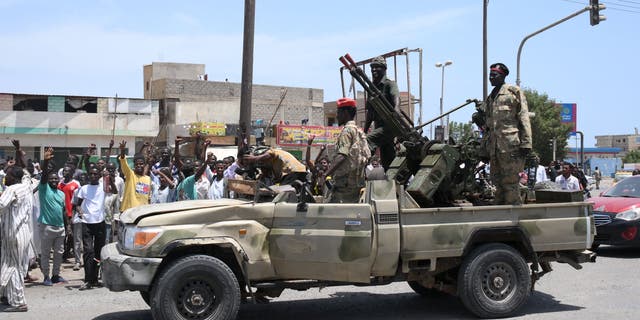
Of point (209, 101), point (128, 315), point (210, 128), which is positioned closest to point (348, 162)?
point (128, 315)

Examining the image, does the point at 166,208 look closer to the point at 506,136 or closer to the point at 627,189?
the point at 506,136

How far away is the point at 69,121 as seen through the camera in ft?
127

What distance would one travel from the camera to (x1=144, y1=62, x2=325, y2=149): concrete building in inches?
1676

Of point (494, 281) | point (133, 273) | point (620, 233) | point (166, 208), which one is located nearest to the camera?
point (133, 273)

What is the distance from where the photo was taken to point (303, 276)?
647 cm

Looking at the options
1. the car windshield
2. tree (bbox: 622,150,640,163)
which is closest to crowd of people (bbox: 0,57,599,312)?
the car windshield

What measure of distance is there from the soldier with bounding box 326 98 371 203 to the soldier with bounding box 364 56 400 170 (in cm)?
104

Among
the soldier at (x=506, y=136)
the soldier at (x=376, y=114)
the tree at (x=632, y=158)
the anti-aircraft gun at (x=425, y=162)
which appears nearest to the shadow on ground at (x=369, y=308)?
the anti-aircraft gun at (x=425, y=162)

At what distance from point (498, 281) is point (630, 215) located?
5446 mm

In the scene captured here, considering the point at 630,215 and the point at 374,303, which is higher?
the point at 630,215

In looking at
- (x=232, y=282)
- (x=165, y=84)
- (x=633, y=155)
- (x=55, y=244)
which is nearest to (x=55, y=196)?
(x=55, y=244)

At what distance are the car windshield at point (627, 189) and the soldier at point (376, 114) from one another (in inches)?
238

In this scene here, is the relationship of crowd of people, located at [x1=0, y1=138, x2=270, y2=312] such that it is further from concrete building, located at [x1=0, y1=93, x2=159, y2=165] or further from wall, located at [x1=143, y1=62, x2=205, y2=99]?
wall, located at [x1=143, y1=62, x2=205, y2=99]

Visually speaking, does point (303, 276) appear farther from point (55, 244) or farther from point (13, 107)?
point (13, 107)
